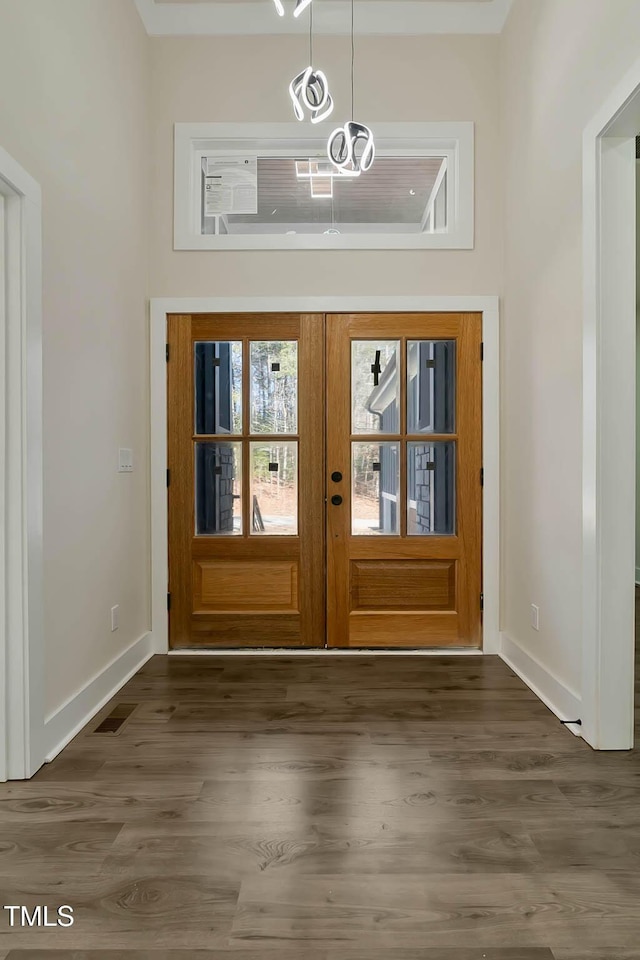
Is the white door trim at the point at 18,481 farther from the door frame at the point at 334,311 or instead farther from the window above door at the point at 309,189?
the window above door at the point at 309,189

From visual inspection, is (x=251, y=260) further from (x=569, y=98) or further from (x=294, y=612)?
(x=294, y=612)

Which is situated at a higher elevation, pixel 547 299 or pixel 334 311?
pixel 334 311

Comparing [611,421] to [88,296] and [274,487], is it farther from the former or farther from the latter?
[88,296]

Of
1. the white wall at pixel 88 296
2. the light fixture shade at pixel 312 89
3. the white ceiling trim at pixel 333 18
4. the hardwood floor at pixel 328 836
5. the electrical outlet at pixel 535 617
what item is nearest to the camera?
the hardwood floor at pixel 328 836

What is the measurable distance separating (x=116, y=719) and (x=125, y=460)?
4.07 ft

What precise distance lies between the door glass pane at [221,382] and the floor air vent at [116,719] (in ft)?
5.18

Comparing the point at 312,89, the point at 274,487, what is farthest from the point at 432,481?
the point at 312,89

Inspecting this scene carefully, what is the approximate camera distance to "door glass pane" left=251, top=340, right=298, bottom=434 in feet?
11.3

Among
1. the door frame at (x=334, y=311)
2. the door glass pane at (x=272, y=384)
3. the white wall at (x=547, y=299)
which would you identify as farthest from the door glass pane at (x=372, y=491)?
the white wall at (x=547, y=299)

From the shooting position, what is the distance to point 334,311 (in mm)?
3402

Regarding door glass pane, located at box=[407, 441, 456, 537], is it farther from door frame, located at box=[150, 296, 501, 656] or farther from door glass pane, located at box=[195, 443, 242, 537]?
door glass pane, located at box=[195, 443, 242, 537]

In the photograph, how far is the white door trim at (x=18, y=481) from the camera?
1.97m

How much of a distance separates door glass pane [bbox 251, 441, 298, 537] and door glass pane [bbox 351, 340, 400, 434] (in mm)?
434

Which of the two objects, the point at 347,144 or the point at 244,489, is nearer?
the point at 347,144
